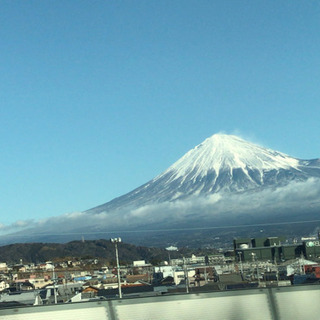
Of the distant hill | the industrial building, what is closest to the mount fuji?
the distant hill

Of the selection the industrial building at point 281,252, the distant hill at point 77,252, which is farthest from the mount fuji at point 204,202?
the industrial building at point 281,252

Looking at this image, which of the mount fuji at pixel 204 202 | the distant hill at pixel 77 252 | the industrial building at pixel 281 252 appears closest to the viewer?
the industrial building at pixel 281 252

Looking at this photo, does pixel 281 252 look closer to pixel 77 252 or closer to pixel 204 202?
pixel 77 252

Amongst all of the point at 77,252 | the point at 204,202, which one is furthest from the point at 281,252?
the point at 204,202

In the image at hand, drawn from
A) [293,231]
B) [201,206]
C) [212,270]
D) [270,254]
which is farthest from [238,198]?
[212,270]

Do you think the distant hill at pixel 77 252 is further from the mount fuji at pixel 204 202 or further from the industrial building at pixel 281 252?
the mount fuji at pixel 204 202

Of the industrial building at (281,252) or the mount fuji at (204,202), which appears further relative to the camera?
the mount fuji at (204,202)

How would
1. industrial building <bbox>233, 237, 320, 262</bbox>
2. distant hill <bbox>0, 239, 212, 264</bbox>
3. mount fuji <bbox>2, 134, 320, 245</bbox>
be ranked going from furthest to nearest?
mount fuji <bbox>2, 134, 320, 245</bbox> < distant hill <bbox>0, 239, 212, 264</bbox> < industrial building <bbox>233, 237, 320, 262</bbox>

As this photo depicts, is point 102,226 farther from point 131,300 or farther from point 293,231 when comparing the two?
point 131,300

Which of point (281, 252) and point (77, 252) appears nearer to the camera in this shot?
point (281, 252)

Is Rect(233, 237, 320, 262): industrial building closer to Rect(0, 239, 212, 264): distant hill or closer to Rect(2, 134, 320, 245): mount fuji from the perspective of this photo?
Rect(0, 239, 212, 264): distant hill

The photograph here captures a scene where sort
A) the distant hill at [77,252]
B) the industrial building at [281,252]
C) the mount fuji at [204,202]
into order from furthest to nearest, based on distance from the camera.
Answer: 1. the mount fuji at [204,202]
2. the distant hill at [77,252]
3. the industrial building at [281,252]

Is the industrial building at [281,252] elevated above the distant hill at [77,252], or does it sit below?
below
